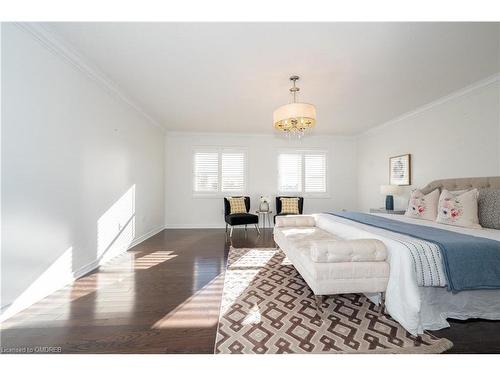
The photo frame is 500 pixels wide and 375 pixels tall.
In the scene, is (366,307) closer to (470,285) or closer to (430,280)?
(430,280)

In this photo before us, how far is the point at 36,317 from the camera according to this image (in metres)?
1.85

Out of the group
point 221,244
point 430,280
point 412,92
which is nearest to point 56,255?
point 221,244

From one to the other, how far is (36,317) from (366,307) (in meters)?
2.98

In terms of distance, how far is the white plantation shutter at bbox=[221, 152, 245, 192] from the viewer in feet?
20.0

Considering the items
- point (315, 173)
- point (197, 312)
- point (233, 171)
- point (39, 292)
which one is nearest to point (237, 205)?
point (233, 171)

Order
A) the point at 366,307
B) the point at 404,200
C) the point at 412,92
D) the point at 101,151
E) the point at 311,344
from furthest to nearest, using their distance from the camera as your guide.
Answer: the point at 404,200 < the point at 412,92 < the point at 101,151 < the point at 366,307 < the point at 311,344

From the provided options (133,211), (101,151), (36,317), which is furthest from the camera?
(133,211)

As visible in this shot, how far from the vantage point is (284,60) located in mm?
2547

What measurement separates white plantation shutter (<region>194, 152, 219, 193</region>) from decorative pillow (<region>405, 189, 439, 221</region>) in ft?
14.7

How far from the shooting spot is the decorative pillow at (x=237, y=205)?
5.45 metres

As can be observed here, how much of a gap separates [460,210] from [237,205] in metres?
4.11

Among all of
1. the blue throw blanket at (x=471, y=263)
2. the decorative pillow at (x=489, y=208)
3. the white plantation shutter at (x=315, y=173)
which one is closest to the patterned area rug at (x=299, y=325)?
the blue throw blanket at (x=471, y=263)

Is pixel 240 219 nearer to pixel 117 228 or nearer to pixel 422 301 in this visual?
pixel 117 228
